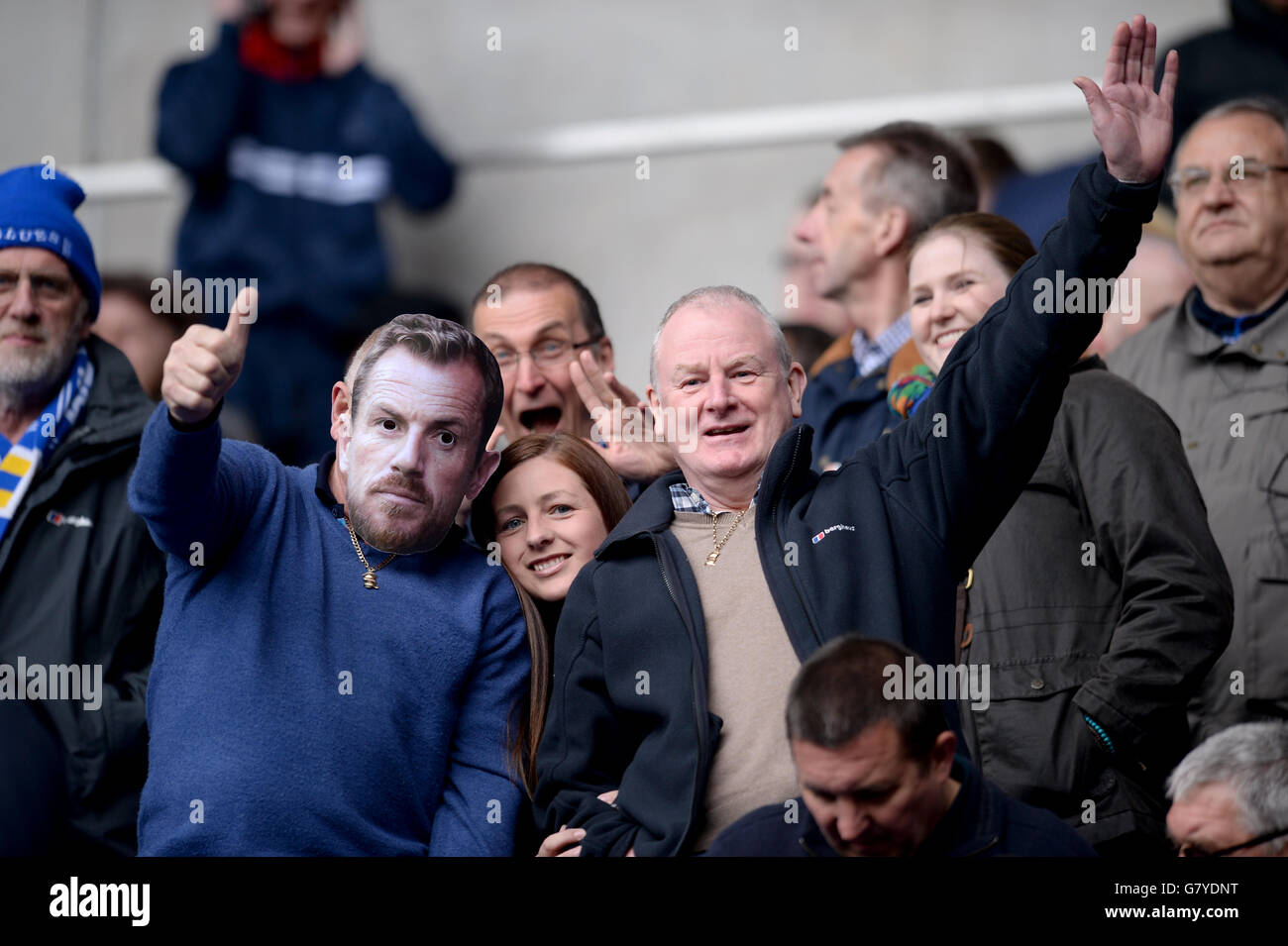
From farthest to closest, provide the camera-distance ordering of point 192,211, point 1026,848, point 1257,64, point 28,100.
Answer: point 28,100
point 192,211
point 1257,64
point 1026,848

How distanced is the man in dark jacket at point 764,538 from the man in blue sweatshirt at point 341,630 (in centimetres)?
19

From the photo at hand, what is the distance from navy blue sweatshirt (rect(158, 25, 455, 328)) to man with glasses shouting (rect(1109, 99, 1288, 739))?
2.76 m

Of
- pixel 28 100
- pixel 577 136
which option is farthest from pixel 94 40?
pixel 577 136

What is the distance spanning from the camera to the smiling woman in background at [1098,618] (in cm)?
329

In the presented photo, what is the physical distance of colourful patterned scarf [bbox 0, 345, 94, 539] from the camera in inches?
151

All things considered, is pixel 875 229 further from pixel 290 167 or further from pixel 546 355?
pixel 290 167

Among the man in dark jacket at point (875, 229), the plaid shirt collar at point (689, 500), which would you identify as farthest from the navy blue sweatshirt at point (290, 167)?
the plaid shirt collar at point (689, 500)

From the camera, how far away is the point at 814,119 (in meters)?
6.36

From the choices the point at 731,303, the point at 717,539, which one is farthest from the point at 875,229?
the point at 717,539

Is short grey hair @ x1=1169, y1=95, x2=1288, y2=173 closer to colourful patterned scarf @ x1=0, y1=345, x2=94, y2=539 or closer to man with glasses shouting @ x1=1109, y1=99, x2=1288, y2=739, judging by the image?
man with glasses shouting @ x1=1109, y1=99, x2=1288, y2=739

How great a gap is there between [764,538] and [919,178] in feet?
5.48

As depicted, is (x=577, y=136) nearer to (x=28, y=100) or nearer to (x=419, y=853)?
(x=28, y=100)

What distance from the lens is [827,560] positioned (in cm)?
308

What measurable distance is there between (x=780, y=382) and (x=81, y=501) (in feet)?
5.16
